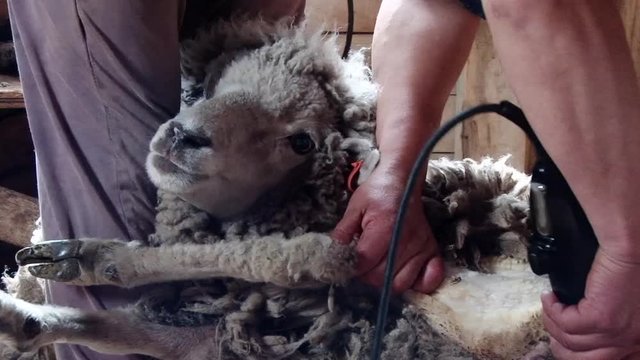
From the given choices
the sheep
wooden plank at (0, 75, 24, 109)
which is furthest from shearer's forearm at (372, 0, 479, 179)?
wooden plank at (0, 75, 24, 109)

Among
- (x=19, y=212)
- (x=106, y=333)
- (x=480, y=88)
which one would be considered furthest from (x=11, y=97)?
(x=480, y=88)

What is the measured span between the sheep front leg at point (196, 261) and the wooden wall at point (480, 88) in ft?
3.15

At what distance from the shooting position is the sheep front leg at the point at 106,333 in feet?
2.51

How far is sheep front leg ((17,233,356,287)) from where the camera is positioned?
745mm

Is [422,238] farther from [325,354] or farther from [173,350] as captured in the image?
[173,350]

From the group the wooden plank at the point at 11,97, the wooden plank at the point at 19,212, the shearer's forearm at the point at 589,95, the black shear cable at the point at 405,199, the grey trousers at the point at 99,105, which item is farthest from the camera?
the wooden plank at the point at 11,97

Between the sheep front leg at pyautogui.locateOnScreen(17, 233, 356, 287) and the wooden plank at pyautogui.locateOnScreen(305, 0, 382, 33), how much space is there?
93 cm

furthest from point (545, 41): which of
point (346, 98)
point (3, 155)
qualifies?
point (3, 155)

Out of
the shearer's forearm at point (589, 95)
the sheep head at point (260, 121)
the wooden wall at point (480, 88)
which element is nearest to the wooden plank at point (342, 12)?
the wooden wall at point (480, 88)

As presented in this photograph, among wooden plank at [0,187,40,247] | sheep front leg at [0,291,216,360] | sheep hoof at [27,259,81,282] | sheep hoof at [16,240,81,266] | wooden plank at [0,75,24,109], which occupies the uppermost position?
wooden plank at [0,75,24,109]

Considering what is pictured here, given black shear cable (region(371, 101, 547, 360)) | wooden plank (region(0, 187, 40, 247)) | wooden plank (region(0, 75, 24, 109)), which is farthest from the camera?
wooden plank (region(0, 75, 24, 109))

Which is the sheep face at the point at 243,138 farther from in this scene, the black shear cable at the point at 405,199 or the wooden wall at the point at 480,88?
the wooden wall at the point at 480,88

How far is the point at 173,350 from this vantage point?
82 centimetres

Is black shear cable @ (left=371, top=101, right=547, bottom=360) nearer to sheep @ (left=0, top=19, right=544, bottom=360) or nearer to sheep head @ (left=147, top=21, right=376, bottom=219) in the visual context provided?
sheep @ (left=0, top=19, right=544, bottom=360)
